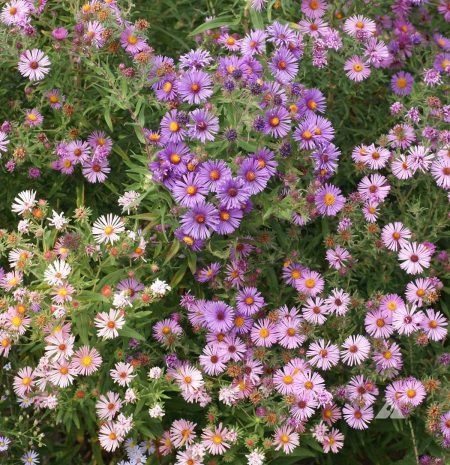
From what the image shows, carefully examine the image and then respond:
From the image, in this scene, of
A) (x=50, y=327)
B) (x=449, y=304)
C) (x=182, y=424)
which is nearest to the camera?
(x=50, y=327)

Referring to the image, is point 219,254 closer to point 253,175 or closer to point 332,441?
point 253,175

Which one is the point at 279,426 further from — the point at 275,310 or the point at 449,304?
the point at 449,304

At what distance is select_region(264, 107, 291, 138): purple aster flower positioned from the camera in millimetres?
3227

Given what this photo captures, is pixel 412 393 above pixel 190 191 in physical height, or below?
below

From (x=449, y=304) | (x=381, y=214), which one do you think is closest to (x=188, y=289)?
(x=381, y=214)

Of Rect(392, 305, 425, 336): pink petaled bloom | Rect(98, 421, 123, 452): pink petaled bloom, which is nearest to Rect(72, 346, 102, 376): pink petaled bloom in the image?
Rect(98, 421, 123, 452): pink petaled bloom

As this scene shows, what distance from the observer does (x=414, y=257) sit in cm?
345

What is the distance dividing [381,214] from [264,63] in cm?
93

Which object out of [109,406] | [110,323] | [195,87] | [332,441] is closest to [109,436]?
[109,406]

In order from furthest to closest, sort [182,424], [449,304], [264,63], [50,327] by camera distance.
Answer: [449,304]
[264,63]
[182,424]
[50,327]

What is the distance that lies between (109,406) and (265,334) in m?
0.78

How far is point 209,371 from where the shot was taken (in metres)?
3.35

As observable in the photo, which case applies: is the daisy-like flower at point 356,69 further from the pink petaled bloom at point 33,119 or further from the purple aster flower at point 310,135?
the pink petaled bloom at point 33,119

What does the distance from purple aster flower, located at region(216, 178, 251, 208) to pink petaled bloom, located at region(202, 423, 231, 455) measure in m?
0.97
